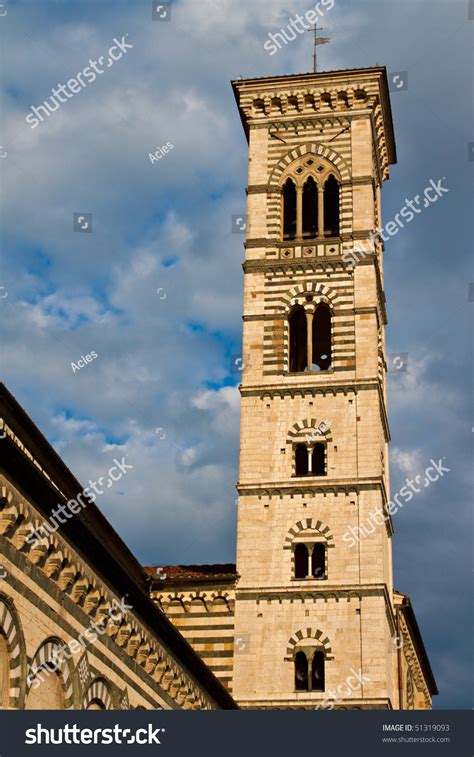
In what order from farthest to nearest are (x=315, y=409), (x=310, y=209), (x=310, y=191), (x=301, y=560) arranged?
(x=310, y=209) < (x=310, y=191) < (x=315, y=409) < (x=301, y=560)

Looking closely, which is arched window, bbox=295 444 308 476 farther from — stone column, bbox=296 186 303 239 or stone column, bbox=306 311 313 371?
stone column, bbox=296 186 303 239

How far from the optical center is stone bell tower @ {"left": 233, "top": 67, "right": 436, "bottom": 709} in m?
34.6

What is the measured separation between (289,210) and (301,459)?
9.85m

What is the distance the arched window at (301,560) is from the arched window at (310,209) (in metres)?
11.6

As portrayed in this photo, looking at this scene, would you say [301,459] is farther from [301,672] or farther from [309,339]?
[301,672]

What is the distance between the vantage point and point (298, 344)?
41.4 metres

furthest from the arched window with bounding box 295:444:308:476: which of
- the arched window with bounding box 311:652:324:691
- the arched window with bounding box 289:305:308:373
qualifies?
the arched window with bounding box 311:652:324:691

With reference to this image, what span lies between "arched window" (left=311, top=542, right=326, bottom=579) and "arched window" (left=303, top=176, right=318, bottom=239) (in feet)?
38.2

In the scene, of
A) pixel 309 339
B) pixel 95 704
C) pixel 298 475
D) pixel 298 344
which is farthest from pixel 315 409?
pixel 95 704

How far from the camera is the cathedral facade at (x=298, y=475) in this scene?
88.5 ft

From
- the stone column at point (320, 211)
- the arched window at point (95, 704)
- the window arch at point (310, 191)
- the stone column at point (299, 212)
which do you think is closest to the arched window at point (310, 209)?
the window arch at point (310, 191)

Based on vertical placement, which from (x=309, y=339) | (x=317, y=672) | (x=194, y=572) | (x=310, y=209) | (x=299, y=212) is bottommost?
(x=317, y=672)

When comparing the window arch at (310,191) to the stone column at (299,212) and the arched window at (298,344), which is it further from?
the arched window at (298,344)
